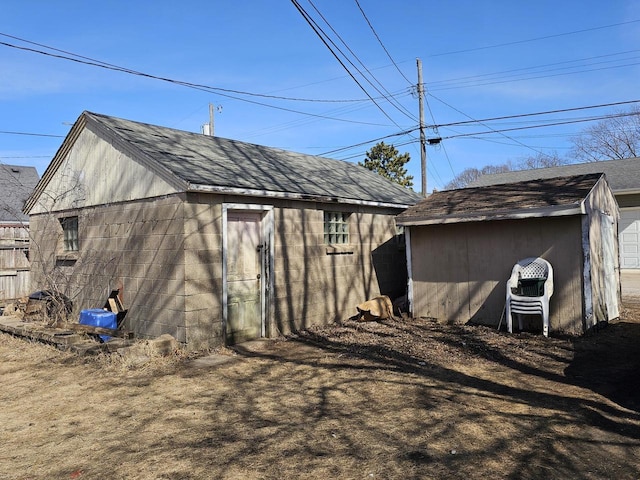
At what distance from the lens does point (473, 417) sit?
4492 millimetres

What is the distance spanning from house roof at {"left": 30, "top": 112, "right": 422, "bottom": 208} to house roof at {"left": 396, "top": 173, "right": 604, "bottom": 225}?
155cm

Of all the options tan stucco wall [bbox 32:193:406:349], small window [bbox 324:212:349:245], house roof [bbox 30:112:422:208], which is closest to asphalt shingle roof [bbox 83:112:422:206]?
house roof [bbox 30:112:422:208]

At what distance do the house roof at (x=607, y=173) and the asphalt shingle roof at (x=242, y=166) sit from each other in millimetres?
9031

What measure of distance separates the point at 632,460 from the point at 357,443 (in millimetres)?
2140

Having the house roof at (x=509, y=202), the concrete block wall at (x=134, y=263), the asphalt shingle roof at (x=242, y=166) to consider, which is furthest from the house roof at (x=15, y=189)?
the house roof at (x=509, y=202)

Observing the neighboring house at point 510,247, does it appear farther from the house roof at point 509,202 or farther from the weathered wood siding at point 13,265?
the weathered wood siding at point 13,265

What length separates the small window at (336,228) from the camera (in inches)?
397

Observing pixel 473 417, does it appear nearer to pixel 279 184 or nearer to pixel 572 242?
pixel 572 242

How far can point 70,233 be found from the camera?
1062 cm

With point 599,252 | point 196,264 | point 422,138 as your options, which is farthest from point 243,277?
point 422,138

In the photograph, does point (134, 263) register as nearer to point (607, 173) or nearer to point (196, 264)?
point (196, 264)

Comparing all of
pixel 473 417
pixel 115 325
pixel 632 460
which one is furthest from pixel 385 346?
pixel 115 325

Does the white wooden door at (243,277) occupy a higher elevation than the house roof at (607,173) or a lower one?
lower

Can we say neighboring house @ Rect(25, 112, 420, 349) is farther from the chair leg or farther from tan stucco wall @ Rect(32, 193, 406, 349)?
the chair leg
